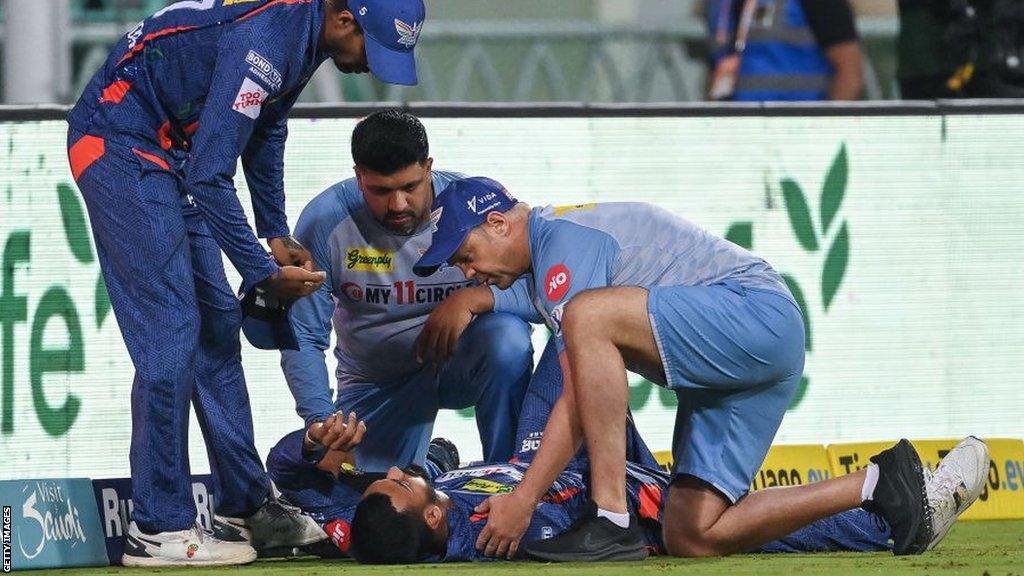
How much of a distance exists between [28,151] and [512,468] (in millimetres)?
2304

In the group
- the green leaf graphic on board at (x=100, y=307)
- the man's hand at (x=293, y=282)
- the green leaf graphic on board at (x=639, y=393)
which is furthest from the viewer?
the green leaf graphic on board at (x=639, y=393)

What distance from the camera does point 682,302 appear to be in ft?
17.4

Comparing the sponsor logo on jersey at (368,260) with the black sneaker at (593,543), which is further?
the sponsor logo on jersey at (368,260)

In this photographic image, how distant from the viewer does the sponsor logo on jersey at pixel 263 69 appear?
528 cm

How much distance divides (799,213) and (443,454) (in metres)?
1.67

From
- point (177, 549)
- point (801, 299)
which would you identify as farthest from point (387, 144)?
point (801, 299)

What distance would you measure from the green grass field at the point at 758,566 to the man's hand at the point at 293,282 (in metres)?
0.78

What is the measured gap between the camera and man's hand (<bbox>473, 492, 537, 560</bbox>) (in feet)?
17.2

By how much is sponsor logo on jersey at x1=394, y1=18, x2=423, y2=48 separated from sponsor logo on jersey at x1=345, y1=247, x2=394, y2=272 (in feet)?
3.50

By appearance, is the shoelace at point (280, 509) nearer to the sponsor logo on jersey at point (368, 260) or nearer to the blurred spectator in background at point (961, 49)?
the sponsor logo on jersey at point (368, 260)

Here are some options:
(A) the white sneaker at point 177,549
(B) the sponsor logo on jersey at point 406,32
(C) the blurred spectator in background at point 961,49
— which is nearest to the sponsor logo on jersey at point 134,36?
(B) the sponsor logo on jersey at point 406,32

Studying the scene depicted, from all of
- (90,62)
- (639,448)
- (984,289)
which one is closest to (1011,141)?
(984,289)

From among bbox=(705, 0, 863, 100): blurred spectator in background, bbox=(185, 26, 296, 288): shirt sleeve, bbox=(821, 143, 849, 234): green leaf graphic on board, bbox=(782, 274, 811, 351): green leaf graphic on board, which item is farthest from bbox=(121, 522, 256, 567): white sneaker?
bbox=(705, 0, 863, 100): blurred spectator in background

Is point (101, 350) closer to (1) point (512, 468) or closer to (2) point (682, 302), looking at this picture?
(1) point (512, 468)
